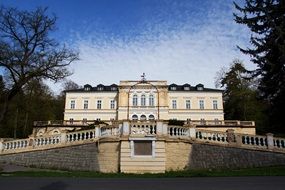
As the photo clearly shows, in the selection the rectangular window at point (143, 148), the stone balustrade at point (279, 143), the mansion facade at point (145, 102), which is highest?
the mansion facade at point (145, 102)

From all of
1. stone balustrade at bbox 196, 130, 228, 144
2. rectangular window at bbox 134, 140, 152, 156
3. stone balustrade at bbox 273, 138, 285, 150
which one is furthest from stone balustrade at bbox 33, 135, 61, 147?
stone balustrade at bbox 273, 138, 285, 150

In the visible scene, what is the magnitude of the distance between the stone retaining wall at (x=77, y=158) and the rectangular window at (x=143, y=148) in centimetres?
116

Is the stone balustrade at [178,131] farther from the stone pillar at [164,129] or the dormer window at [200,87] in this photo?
the dormer window at [200,87]

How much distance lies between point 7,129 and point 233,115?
123 ft

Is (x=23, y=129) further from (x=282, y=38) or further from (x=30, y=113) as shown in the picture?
(x=282, y=38)

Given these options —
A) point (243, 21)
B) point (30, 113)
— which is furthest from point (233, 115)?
point (243, 21)

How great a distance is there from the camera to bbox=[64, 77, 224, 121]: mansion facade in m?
62.3

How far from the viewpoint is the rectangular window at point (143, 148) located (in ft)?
56.3

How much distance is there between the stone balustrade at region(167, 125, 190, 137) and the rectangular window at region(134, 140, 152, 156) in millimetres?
1613

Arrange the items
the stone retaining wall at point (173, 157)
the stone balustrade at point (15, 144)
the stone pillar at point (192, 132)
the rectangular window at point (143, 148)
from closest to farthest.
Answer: the rectangular window at point (143, 148), the stone retaining wall at point (173, 157), the stone pillar at point (192, 132), the stone balustrade at point (15, 144)

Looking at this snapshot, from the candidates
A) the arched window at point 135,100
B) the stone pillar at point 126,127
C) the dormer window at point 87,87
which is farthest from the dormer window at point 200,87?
the stone pillar at point 126,127

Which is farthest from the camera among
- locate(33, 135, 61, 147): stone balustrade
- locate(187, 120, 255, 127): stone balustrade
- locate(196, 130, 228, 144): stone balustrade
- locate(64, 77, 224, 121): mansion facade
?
locate(64, 77, 224, 121): mansion facade

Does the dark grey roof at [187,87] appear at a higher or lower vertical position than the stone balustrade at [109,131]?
higher

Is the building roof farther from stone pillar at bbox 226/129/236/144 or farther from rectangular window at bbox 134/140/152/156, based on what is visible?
rectangular window at bbox 134/140/152/156
